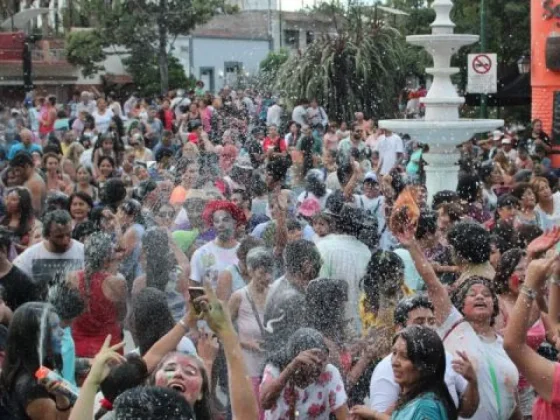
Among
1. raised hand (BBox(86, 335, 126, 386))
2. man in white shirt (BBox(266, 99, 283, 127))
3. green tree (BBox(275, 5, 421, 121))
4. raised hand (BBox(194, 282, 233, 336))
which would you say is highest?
green tree (BBox(275, 5, 421, 121))

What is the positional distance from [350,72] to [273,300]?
21054 millimetres

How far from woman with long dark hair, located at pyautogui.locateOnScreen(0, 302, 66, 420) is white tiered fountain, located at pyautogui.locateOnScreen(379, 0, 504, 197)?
8139mm

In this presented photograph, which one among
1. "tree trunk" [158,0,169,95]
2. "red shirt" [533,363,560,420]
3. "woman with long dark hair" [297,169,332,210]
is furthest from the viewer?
"tree trunk" [158,0,169,95]

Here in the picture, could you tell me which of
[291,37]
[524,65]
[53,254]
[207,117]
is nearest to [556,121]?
[524,65]

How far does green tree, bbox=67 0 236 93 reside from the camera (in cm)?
4250

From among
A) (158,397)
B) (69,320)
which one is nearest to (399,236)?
(69,320)

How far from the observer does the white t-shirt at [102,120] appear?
2198 cm

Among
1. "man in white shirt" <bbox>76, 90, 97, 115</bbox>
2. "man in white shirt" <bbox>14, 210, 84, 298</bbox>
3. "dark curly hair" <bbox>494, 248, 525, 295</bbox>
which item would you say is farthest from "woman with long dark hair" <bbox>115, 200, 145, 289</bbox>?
"man in white shirt" <bbox>76, 90, 97, 115</bbox>

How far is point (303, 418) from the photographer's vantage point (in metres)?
5.72

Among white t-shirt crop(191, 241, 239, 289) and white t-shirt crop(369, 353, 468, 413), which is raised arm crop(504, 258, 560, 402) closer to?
white t-shirt crop(369, 353, 468, 413)

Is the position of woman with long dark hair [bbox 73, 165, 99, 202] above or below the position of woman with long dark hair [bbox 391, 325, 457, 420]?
above

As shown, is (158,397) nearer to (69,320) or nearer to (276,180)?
(69,320)

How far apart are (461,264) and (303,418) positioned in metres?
1.82

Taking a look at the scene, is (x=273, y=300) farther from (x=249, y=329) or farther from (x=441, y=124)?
(x=441, y=124)
